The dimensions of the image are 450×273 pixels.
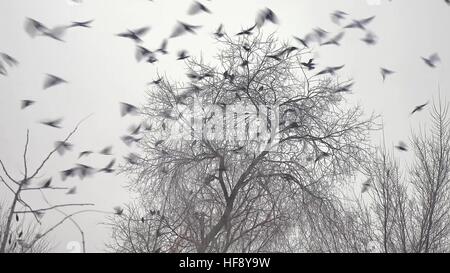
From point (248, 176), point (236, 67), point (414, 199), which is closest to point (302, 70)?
point (236, 67)

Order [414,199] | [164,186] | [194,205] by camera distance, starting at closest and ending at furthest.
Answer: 1. [194,205]
2. [164,186]
3. [414,199]

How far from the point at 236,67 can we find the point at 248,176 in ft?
7.63

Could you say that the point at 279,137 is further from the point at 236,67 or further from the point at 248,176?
the point at 236,67

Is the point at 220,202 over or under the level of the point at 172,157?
under

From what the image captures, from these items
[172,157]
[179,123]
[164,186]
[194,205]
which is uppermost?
[179,123]

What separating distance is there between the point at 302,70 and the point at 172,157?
323cm
